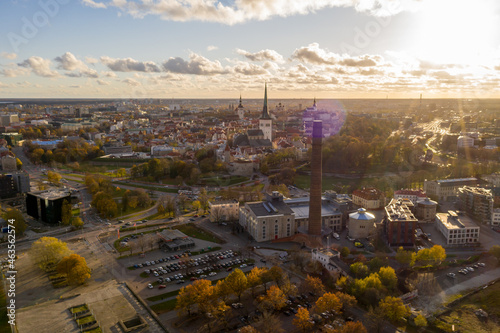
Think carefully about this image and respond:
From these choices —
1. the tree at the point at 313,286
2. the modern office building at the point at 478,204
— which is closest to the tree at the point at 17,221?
the tree at the point at 313,286

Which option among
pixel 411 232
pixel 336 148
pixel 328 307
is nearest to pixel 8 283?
pixel 328 307

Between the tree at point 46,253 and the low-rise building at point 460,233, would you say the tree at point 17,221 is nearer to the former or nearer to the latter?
the tree at point 46,253

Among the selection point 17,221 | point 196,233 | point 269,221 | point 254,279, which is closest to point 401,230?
point 269,221

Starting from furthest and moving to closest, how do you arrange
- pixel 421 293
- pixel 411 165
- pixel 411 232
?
pixel 411 165, pixel 411 232, pixel 421 293

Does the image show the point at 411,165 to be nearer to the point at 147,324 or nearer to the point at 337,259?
the point at 337,259

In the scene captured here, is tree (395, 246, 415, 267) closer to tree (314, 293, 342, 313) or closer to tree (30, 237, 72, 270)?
tree (314, 293, 342, 313)
